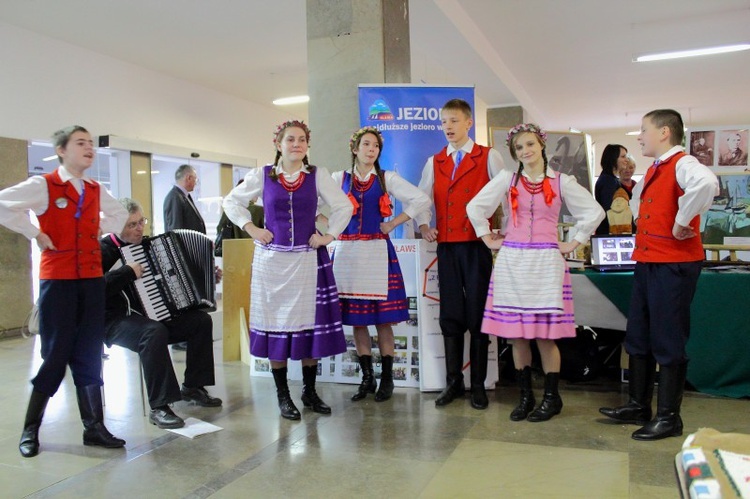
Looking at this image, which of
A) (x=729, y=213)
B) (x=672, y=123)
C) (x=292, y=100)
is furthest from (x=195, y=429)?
(x=292, y=100)

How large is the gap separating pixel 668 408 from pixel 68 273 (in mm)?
2773

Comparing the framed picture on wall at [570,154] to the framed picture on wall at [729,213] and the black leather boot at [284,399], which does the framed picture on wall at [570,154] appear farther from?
the black leather boot at [284,399]

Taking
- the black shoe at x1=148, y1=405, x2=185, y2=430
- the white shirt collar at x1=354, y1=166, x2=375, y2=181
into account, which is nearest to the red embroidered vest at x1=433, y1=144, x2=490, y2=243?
the white shirt collar at x1=354, y1=166, x2=375, y2=181

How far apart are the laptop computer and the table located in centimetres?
13

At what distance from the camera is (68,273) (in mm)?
2834

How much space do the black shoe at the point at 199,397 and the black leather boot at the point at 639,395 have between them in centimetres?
212

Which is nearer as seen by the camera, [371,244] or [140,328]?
[140,328]

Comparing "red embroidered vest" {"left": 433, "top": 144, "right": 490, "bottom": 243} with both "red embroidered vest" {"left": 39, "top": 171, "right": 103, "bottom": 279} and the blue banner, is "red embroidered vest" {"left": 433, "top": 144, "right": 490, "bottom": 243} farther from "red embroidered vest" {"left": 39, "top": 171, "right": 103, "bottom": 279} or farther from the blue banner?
"red embroidered vest" {"left": 39, "top": 171, "right": 103, "bottom": 279}

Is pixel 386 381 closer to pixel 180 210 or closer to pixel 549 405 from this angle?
pixel 549 405

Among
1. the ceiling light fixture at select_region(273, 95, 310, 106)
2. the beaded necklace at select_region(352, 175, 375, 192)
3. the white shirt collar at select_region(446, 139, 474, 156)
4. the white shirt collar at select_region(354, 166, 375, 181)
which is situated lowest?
the beaded necklace at select_region(352, 175, 375, 192)

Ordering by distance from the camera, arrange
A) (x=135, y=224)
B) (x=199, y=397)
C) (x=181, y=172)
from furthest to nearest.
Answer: (x=181, y=172) < (x=199, y=397) < (x=135, y=224)

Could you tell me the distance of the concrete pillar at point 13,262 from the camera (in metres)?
6.56

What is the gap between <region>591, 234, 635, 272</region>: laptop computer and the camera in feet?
12.2

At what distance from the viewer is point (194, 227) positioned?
5.77 meters
